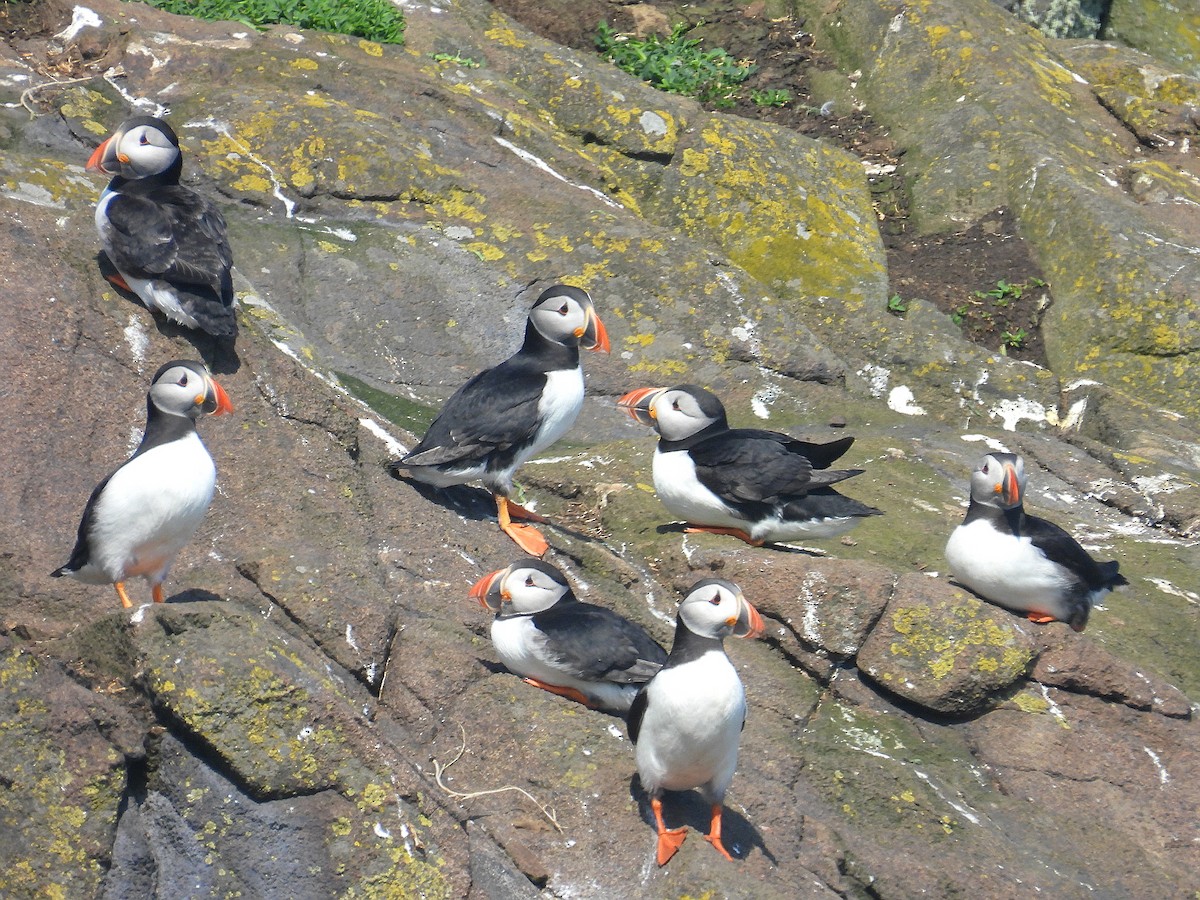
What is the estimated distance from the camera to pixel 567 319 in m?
6.67

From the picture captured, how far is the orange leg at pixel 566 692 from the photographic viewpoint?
16.7 feet

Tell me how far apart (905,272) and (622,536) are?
186 inches

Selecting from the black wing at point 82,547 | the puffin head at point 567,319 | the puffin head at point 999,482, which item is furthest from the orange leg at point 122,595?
the puffin head at point 999,482

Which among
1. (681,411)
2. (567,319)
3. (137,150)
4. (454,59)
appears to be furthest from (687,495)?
(454,59)

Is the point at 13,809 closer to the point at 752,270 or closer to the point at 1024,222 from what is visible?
Result: the point at 752,270

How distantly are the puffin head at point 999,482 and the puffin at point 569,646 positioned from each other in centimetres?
195

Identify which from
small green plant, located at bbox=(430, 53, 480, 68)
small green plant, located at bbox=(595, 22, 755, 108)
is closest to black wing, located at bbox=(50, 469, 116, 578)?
small green plant, located at bbox=(430, 53, 480, 68)

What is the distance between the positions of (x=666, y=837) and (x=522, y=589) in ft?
4.10

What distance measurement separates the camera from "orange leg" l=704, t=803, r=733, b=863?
438cm

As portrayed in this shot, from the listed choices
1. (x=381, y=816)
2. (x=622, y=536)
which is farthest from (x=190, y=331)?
(x=381, y=816)

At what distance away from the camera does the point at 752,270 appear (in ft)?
32.0

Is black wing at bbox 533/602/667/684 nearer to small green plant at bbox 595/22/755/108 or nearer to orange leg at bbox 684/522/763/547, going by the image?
orange leg at bbox 684/522/763/547

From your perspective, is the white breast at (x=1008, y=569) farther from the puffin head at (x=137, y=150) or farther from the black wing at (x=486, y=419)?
the puffin head at (x=137, y=150)

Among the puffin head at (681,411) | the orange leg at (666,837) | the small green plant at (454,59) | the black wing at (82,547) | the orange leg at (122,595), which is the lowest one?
the small green plant at (454,59)
